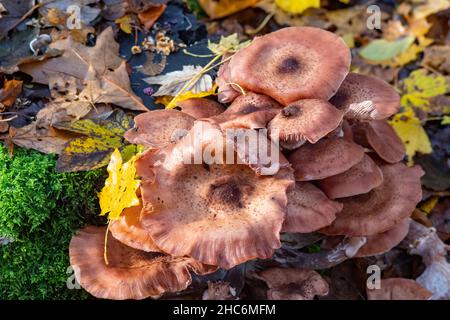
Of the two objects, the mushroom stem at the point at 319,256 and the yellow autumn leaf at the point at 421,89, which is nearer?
the mushroom stem at the point at 319,256

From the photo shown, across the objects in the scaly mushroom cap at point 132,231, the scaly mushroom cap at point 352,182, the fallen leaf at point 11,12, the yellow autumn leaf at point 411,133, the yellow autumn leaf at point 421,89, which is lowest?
the yellow autumn leaf at point 411,133

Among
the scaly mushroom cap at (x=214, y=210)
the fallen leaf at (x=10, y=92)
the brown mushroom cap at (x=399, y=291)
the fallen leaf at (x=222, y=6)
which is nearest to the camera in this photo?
the scaly mushroom cap at (x=214, y=210)

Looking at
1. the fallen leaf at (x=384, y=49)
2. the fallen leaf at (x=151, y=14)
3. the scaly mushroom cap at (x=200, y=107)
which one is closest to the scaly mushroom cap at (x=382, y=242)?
the scaly mushroom cap at (x=200, y=107)

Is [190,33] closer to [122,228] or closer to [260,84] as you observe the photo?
[260,84]

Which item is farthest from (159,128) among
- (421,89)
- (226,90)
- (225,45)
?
(421,89)

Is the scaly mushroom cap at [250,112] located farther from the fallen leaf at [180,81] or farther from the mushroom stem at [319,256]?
the mushroom stem at [319,256]
